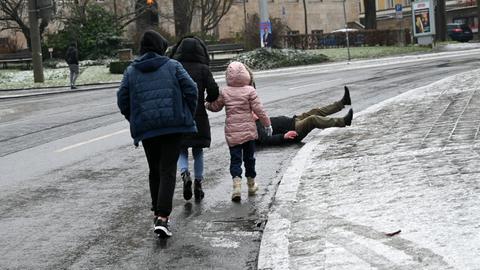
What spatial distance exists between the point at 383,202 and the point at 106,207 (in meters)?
2.96

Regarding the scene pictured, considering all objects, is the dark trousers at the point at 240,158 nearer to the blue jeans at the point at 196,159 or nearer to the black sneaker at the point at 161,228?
the blue jeans at the point at 196,159

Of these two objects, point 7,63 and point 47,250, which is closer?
point 47,250

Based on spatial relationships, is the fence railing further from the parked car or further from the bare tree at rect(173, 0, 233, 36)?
the parked car

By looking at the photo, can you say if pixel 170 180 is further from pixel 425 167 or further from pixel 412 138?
pixel 412 138

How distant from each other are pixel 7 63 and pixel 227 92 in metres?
41.1

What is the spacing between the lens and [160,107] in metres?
6.69

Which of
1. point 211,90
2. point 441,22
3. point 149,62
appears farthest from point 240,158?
point 441,22

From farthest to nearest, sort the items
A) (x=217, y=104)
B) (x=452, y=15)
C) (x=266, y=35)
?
(x=452, y=15), (x=266, y=35), (x=217, y=104)

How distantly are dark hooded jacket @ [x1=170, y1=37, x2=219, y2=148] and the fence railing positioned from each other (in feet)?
132

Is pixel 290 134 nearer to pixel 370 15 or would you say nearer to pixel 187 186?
pixel 187 186

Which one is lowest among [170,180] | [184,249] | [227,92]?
[184,249]

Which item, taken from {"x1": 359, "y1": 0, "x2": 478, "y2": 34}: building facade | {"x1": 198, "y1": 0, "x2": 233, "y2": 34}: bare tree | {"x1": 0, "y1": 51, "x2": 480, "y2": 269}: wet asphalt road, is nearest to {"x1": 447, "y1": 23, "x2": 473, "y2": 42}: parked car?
{"x1": 359, "y1": 0, "x2": 478, "y2": 34}: building facade

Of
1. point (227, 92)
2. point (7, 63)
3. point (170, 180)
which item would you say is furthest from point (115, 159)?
point (7, 63)

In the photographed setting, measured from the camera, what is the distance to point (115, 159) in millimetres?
11273
